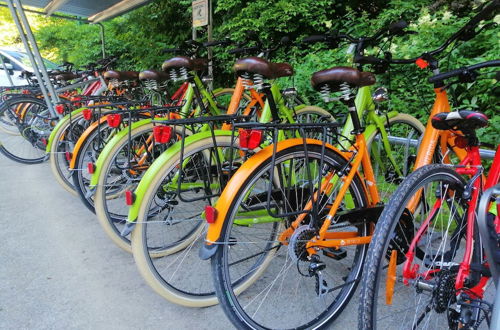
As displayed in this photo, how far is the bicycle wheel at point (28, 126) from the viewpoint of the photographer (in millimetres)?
5410

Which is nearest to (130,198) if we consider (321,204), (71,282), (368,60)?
(71,282)

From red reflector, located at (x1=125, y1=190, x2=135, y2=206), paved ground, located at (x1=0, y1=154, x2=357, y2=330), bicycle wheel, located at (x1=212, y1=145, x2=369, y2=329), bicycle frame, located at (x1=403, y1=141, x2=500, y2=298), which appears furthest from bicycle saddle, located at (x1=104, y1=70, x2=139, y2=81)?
bicycle frame, located at (x1=403, y1=141, x2=500, y2=298)

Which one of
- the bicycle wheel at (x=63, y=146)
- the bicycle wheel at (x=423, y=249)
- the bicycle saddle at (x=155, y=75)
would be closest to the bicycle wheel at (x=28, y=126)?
the bicycle wheel at (x=63, y=146)

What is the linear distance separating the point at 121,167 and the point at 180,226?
0.75 metres

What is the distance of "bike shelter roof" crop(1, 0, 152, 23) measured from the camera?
5.88 m

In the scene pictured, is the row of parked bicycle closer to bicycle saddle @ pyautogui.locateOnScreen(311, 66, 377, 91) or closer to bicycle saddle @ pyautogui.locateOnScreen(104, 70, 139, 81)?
bicycle saddle @ pyautogui.locateOnScreen(311, 66, 377, 91)

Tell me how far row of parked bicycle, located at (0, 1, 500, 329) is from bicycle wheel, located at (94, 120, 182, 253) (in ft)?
0.04

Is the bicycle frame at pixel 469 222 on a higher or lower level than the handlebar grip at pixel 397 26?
lower

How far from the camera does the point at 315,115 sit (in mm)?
3836

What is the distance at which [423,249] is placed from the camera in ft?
5.93

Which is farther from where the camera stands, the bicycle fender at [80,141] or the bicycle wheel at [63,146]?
the bicycle wheel at [63,146]

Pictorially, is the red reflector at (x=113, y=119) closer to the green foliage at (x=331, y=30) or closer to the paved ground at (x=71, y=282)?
the paved ground at (x=71, y=282)

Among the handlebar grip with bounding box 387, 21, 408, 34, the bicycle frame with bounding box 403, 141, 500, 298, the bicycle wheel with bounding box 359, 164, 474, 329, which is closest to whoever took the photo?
the bicycle wheel with bounding box 359, 164, 474, 329

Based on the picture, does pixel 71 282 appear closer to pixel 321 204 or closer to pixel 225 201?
pixel 225 201
